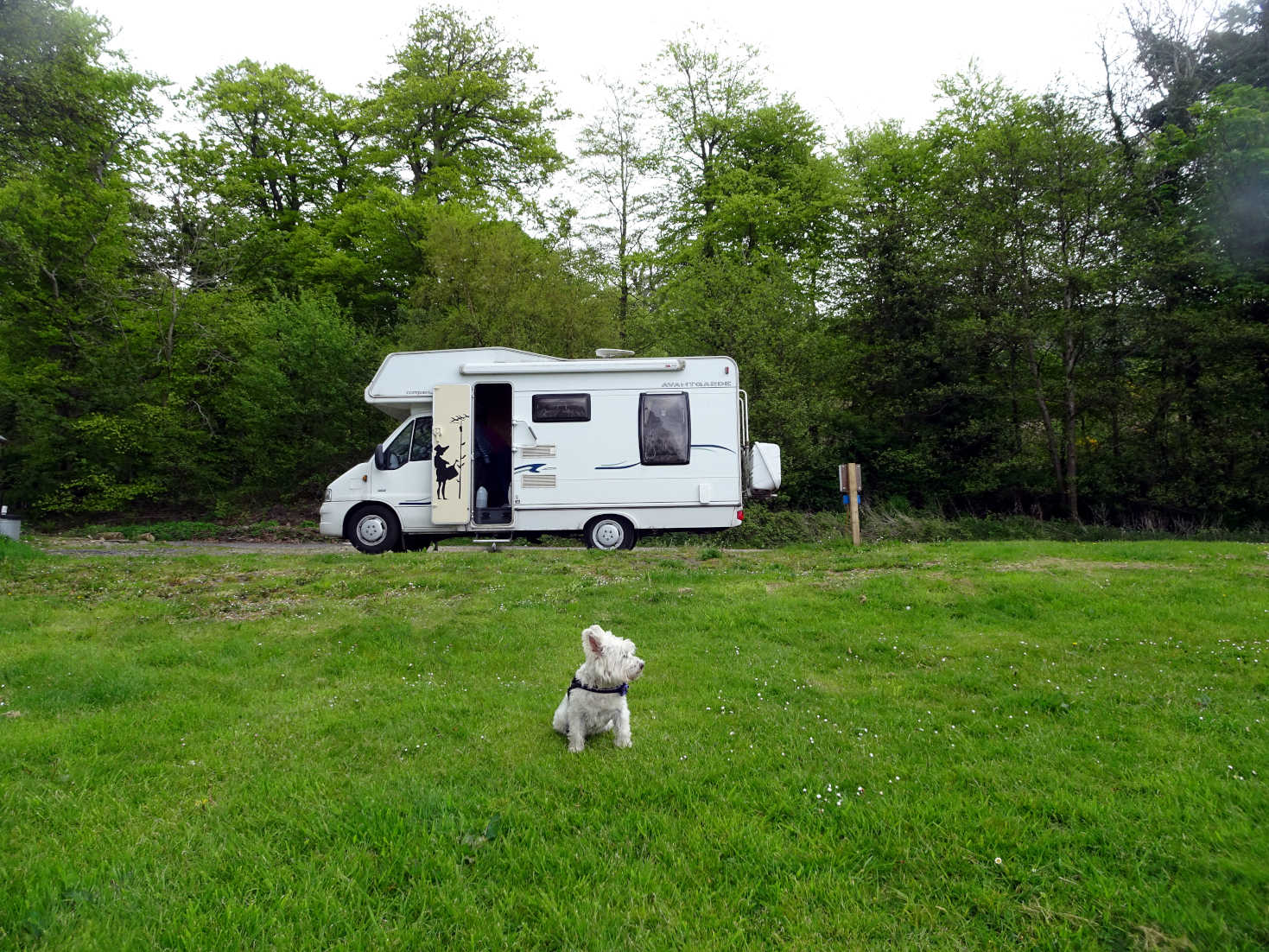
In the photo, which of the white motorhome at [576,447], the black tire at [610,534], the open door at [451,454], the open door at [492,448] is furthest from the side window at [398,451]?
the black tire at [610,534]

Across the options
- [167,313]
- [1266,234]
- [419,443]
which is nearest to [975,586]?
[419,443]

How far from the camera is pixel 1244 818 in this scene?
3.03m

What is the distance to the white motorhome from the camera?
472 inches

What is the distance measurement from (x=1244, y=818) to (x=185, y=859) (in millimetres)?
4460

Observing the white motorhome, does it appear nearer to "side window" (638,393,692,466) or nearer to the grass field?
"side window" (638,393,692,466)

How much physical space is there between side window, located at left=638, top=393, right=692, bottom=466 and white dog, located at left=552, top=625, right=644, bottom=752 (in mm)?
8170

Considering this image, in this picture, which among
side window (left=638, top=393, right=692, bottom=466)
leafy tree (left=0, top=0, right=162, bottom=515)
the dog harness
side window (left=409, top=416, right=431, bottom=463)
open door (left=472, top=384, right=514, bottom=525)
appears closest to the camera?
the dog harness

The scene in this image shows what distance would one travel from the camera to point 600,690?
389 cm

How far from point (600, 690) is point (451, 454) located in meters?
8.68

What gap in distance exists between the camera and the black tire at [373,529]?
1234 cm

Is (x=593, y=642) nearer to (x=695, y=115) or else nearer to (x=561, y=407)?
(x=561, y=407)

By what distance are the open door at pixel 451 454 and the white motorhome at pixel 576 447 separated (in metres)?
0.01

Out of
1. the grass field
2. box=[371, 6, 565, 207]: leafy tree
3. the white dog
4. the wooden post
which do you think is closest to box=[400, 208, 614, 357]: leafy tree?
box=[371, 6, 565, 207]: leafy tree

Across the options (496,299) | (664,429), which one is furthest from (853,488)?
(496,299)
